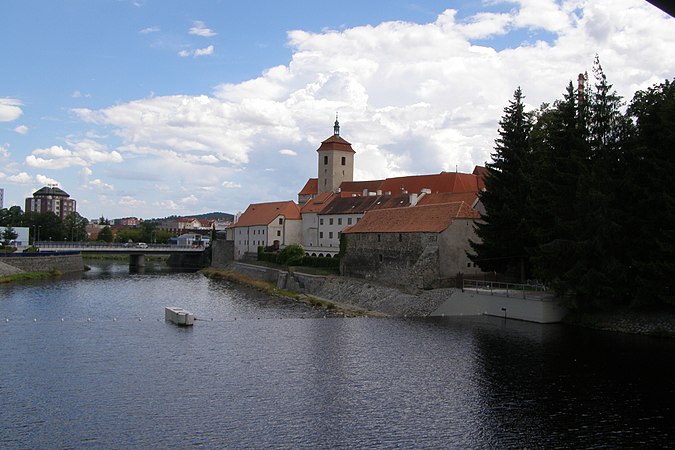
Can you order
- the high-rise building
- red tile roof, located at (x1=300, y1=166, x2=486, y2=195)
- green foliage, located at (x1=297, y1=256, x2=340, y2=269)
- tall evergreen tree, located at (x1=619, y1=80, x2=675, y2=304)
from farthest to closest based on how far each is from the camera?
1. the high-rise building
2. red tile roof, located at (x1=300, y1=166, x2=486, y2=195)
3. green foliage, located at (x1=297, y1=256, x2=340, y2=269)
4. tall evergreen tree, located at (x1=619, y1=80, x2=675, y2=304)

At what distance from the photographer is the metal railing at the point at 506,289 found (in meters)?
34.2

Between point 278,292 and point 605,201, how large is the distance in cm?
2925

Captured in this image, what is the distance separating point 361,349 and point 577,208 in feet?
46.2

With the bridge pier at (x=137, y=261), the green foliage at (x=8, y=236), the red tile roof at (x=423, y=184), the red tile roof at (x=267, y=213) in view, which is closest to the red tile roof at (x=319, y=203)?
the red tile roof at (x=267, y=213)

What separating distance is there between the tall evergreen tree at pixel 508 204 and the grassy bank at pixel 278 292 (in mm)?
8862

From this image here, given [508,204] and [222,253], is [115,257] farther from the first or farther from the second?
[508,204]

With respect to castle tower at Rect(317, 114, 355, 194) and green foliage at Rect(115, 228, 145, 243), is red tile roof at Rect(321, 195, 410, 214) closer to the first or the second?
castle tower at Rect(317, 114, 355, 194)

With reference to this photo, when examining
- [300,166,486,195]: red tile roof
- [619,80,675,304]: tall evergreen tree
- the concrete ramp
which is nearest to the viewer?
[619,80,675,304]: tall evergreen tree

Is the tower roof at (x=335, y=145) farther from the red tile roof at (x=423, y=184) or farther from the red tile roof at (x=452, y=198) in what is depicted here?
the red tile roof at (x=452, y=198)

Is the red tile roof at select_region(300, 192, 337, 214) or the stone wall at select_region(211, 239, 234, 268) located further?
the stone wall at select_region(211, 239, 234, 268)

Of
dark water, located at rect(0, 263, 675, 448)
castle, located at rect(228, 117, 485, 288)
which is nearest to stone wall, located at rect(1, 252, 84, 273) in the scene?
castle, located at rect(228, 117, 485, 288)

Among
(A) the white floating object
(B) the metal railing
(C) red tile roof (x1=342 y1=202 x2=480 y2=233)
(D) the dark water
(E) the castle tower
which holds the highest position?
(E) the castle tower

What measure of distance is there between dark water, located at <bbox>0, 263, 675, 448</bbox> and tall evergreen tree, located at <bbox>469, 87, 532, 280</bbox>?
5.51 m

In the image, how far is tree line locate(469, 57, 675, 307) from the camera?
28719 mm
